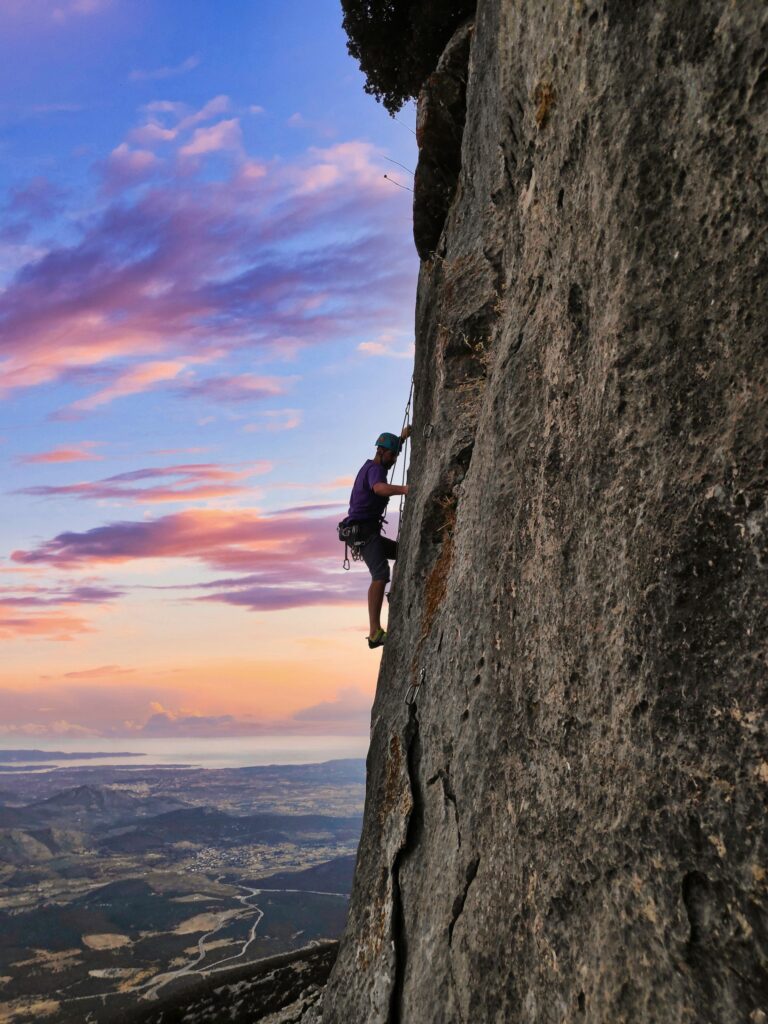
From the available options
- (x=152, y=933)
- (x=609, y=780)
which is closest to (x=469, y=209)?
(x=609, y=780)

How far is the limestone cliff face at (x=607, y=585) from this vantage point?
4918mm

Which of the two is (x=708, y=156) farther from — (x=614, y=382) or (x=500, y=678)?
(x=500, y=678)

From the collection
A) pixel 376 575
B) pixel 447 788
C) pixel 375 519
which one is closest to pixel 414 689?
pixel 447 788

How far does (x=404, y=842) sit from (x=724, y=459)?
23.4 feet

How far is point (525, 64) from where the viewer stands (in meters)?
8.97

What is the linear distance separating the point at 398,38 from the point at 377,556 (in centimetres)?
1324

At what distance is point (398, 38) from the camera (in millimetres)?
19328

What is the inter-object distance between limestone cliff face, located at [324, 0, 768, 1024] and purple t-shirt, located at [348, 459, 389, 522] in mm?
5152

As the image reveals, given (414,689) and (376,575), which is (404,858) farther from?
(376,575)

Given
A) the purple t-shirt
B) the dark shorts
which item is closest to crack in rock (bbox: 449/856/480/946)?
the dark shorts

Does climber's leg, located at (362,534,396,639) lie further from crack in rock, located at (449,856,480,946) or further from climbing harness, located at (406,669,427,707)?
crack in rock, located at (449,856,480,946)

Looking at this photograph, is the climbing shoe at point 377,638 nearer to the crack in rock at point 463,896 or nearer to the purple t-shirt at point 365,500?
the purple t-shirt at point 365,500

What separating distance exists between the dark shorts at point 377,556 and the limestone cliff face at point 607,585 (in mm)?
5053

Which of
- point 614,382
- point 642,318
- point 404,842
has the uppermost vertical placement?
point 642,318
